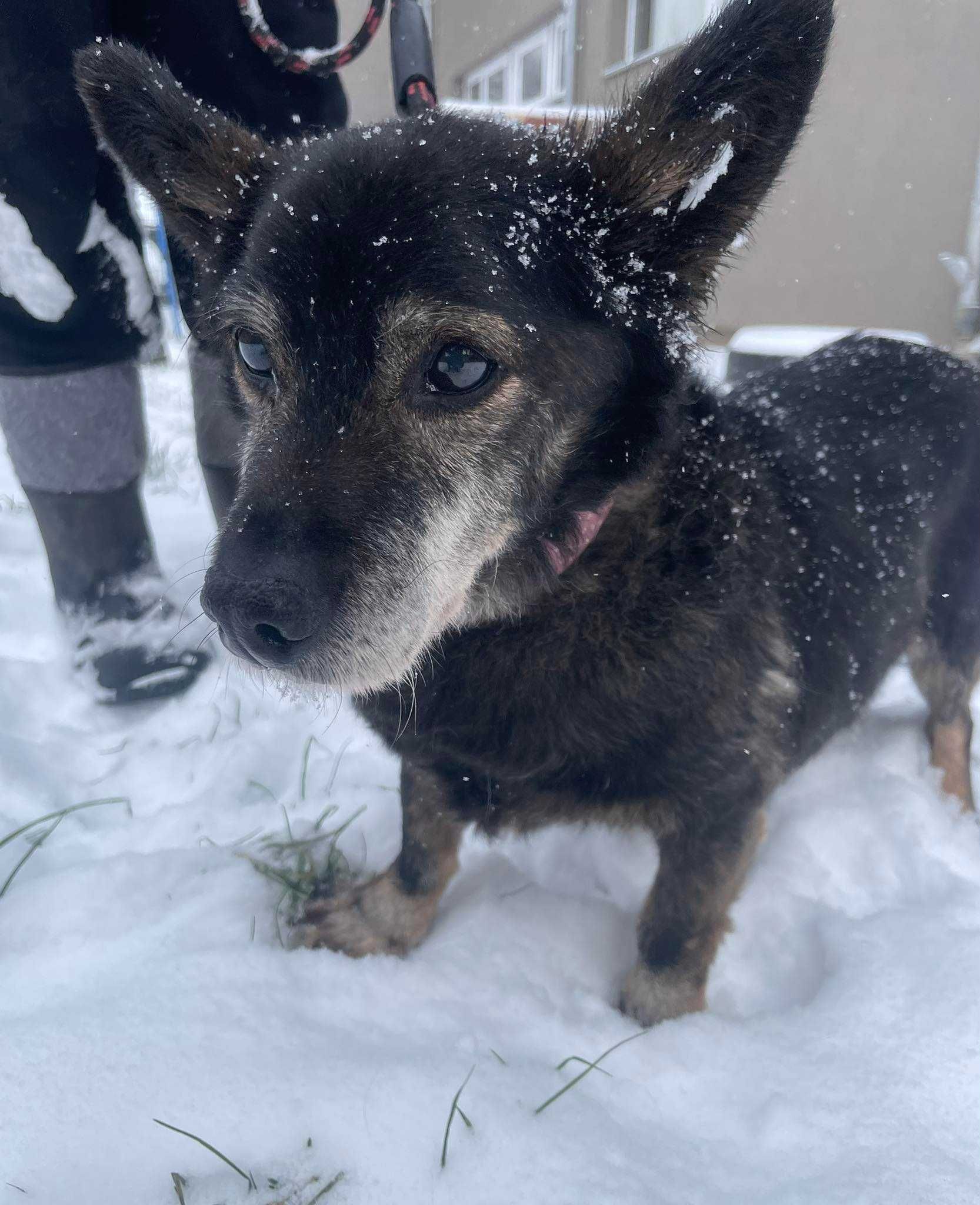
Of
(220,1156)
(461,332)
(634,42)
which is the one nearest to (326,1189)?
(220,1156)

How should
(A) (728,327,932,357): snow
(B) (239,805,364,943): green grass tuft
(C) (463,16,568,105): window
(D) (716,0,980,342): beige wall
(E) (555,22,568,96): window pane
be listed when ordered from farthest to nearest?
(C) (463,16,568,105): window → (E) (555,22,568,96): window pane → (D) (716,0,980,342): beige wall → (A) (728,327,932,357): snow → (B) (239,805,364,943): green grass tuft

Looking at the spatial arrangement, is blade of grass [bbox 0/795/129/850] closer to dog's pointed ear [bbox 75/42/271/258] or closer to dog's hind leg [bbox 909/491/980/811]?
dog's pointed ear [bbox 75/42/271/258]

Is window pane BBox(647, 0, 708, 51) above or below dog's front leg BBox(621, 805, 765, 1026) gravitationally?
above

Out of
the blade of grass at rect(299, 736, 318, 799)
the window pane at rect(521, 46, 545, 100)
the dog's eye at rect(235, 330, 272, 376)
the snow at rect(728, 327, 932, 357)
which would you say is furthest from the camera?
the window pane at rect(521, 46, 545, 100)

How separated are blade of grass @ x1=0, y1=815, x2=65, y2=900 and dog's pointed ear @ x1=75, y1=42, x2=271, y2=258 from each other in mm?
1339

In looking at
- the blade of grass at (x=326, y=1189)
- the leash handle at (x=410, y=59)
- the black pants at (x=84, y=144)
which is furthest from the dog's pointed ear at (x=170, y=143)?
the blade of grass at (x=326, y=1189)

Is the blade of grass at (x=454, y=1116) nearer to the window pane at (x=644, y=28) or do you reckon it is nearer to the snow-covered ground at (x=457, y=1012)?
the snow-covered ground at (x=457, y=1012)

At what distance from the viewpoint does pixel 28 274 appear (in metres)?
2.02

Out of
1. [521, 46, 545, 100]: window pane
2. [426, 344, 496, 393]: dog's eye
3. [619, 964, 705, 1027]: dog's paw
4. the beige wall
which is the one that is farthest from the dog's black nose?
[521, 46, 545, 100]: window pane

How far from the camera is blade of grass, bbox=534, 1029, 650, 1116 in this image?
1.27m

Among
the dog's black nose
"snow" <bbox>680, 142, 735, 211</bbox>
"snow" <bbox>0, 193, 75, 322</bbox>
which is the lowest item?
the dog's black nose

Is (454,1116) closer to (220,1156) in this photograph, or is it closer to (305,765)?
(220,1156)

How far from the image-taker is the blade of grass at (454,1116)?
1158 mm

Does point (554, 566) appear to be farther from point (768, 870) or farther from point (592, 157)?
point (768, 870)
